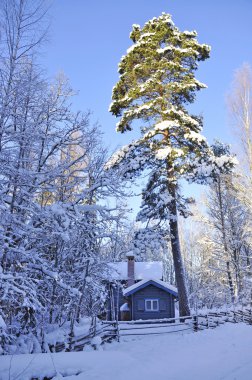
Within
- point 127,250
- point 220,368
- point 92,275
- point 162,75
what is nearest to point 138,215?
point 127,250

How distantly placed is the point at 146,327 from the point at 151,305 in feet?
37.4

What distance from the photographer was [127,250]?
48.5 ft

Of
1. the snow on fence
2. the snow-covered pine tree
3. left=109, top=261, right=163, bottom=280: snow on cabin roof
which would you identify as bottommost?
the snow on fence

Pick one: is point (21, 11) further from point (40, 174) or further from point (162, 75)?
point (162, 75)

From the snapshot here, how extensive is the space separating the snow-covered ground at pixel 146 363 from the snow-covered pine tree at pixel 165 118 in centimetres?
423

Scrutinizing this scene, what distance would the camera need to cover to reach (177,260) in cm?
1498

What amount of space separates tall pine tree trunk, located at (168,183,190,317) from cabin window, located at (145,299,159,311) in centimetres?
1035

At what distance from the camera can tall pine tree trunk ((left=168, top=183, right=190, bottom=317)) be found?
1478 centimetres

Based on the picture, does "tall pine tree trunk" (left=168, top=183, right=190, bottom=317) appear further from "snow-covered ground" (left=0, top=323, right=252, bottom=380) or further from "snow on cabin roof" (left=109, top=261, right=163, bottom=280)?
"snow on cabin roof" (left=109, top=261, right=163, bottom=280)

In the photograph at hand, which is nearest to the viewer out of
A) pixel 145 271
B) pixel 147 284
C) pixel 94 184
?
pixel 94 184

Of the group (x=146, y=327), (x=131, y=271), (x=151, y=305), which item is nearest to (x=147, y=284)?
(x=151, y=305)

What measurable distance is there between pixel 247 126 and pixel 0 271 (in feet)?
50.9

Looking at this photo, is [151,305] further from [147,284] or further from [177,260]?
[177,260]

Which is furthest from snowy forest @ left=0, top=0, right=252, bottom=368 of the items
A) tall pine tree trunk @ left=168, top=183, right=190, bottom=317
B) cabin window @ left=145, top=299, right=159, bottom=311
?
cabin window @ left=145, top=299, right=159, bottom=311
